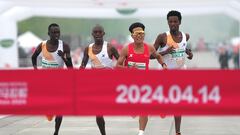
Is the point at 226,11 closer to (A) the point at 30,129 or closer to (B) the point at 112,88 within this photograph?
(A) the point at 30,129

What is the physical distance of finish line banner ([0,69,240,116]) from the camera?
388 inches

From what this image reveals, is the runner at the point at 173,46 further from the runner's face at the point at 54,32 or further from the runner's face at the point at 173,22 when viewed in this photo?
the runner's face at the point at 54,32

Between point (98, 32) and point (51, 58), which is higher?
point (98, 32)

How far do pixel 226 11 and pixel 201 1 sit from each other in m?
5.86

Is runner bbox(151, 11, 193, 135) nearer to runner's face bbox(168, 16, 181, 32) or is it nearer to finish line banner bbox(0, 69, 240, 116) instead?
runner's face bbox(168, 16, 181, 32)

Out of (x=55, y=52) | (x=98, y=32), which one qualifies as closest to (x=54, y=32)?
(x=55, y=52)

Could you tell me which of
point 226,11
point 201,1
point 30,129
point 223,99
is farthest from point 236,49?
point 223,99

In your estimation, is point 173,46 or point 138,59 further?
point 173,46

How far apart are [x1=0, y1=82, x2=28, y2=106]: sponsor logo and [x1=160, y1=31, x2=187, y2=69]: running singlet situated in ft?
10.8

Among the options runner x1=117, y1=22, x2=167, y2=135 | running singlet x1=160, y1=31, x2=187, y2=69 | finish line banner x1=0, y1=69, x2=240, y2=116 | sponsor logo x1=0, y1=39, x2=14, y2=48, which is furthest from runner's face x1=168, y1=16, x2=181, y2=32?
sponsor logo x1=0, y1=39, x2=14, y2=48

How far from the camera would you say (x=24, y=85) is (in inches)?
396

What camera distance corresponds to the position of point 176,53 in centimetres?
1260

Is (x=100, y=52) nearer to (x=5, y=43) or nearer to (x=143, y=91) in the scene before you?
(x=143, y=91)

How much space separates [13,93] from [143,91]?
1688mm
